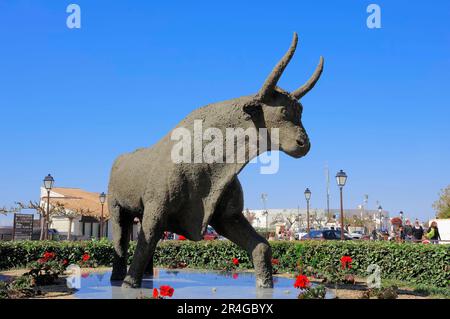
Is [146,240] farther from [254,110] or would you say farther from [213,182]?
[254,110]

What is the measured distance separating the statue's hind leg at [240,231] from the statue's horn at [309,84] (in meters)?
A: 1.66

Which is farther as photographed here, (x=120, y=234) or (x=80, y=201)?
(x=80, y=201)

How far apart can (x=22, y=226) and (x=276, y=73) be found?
16408mm

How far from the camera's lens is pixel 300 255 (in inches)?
560

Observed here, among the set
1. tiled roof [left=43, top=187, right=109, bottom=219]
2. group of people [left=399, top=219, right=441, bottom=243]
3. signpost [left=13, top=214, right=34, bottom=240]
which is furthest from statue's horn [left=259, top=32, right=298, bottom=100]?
tiled roof [left=43, top=187, right=109, bottom=219]

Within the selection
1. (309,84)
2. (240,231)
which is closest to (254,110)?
(309,84)

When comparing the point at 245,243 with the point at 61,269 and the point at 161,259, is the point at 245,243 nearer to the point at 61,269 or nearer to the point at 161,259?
the point at 61,269

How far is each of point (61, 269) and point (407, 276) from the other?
8068mm

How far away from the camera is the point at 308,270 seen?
39.7 ft

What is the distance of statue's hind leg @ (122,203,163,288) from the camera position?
25.4 feet

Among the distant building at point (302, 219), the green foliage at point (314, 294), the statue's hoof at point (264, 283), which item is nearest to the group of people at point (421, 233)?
the statue's hoof at point (264, 283)

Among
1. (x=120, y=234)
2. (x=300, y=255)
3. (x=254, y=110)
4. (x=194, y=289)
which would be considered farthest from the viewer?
(x=300, y=255)

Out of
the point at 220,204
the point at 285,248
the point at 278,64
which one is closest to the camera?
the point at 278,64
